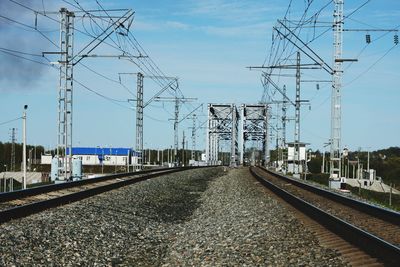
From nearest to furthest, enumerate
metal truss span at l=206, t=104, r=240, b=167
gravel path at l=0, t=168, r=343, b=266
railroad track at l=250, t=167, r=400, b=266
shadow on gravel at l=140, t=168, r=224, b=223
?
railroad track at l=250, t=167, r=400, b=266 < gravel path at l=0, t=168, r=343, b=266 < shadow on gravel at l=140, t=168, r=224, b=223 < metal truss span at l=206, t=104, r=240, b=167

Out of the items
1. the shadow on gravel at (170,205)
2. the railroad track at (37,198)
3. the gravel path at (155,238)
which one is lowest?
the shadow on gravel at (170,205)

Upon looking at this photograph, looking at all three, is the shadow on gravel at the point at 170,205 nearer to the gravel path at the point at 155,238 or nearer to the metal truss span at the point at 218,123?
the gravel path at the point at 155,238

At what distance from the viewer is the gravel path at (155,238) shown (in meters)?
11.0

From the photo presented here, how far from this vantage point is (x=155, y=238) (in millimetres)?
15719

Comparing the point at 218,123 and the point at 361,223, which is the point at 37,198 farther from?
the point at 218,123

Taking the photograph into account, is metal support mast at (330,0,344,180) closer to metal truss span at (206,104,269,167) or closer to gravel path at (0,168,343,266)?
gravel path at (0,168,343,266)

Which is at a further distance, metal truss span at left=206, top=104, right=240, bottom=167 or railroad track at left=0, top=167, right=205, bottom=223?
metal truss span at left=206, top=104, right=240, bottom=167

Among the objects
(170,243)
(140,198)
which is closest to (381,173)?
(140,198)

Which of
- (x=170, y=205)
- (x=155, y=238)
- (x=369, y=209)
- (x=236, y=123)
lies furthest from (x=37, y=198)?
(x=236, y=123)

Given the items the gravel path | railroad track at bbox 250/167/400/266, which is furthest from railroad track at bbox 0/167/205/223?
railroad track at bbox 250/167/400/266

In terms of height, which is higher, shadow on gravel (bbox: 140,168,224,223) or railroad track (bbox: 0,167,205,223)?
railroad track (bbox: 0,167,205,223)

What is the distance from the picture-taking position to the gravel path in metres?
11.0

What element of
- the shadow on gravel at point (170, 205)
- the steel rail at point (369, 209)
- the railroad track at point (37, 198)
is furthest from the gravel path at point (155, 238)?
the steel rail at point (369, 209)

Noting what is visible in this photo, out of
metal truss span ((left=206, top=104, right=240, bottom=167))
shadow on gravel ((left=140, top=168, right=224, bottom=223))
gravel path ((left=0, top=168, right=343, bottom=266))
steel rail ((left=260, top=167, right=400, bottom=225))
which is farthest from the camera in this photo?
metal truss span ((left=206, top=104, right=240, bottom=167))
